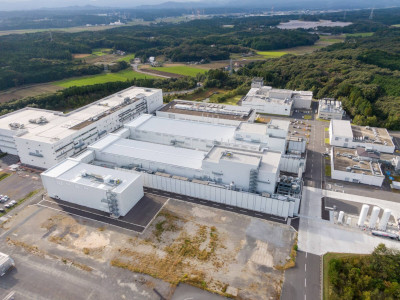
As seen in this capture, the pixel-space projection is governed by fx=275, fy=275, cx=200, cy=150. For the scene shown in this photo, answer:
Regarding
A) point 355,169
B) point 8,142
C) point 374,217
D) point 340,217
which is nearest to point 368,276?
point 374,217

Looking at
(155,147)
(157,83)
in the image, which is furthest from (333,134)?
(157,83)

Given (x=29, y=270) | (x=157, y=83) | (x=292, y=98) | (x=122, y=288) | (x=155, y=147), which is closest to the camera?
(x=122, y=288)

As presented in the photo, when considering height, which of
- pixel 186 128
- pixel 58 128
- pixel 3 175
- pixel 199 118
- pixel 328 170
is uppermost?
pixel 58 128

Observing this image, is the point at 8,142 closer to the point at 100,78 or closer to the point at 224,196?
the point at 224,196

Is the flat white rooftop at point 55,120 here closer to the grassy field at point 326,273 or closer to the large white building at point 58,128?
the large white building at point 58,128

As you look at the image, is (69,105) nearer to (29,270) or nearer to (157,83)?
(157,83)

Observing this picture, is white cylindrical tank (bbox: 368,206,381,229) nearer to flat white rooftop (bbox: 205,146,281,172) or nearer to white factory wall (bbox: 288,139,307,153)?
flat white rooftop (bbox: 205,146,281,172)
